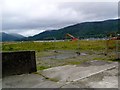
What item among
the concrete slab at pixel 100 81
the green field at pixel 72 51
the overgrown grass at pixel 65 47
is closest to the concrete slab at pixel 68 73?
the concrete slab at pixel 100 81

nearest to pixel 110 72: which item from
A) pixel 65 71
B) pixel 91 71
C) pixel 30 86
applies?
pixel 91 71

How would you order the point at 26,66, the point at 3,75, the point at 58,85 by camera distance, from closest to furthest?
the point at 58,85
the point at 3,75
the point at 26,66

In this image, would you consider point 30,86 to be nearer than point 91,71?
Yes

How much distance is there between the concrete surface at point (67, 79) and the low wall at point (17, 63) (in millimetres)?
240

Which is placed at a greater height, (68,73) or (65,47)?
(65,47)

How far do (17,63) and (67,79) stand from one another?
1928mm

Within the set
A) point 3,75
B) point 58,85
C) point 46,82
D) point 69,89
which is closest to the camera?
point 69,89

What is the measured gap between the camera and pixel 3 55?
6.87 meters

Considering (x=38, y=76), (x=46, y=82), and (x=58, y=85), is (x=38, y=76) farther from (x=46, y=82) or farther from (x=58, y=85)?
(x=58, y=85)

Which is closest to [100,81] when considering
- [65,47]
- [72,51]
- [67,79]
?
[67,79]

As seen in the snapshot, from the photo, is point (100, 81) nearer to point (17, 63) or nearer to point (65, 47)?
Answer: point (17, 63)

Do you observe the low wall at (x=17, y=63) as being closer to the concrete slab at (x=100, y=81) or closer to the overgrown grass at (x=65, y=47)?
the concrete slab at (x=100, y=81)

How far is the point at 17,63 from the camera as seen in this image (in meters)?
7.18

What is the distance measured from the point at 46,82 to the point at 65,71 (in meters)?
1.36
